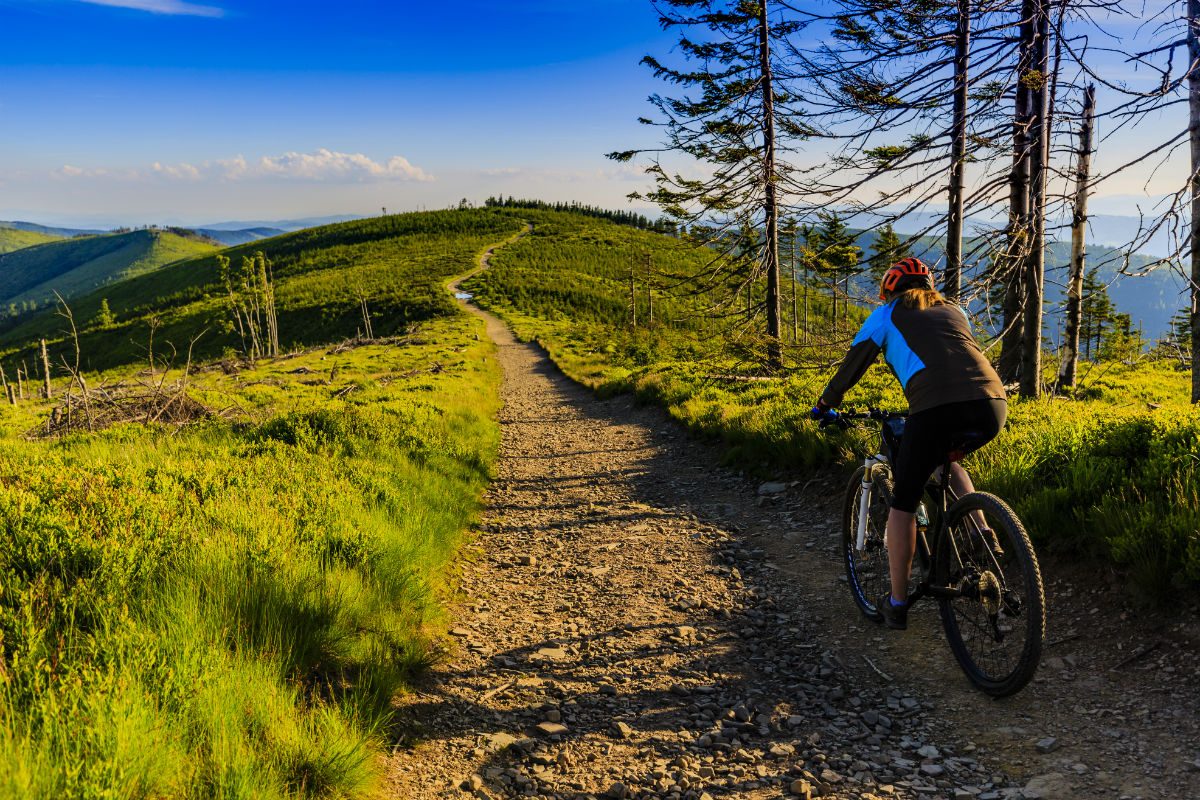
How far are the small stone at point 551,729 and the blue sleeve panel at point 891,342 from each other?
117 inches

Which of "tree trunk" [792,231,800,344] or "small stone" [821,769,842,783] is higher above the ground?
"tree trunk" [792,231,800,344]

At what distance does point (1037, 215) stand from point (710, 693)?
20.0ft

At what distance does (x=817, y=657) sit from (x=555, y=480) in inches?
232

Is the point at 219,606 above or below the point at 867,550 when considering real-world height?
above

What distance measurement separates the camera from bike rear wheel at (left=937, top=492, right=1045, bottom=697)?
11.2 ft

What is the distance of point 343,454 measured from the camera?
8117 mm

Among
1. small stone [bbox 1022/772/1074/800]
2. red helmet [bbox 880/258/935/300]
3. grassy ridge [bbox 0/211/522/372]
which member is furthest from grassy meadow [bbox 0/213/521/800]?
grassy ridge [bbox 0/211/522/372]

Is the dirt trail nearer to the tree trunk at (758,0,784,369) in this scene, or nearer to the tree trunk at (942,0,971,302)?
the tree trunk at (942,0,971,302)

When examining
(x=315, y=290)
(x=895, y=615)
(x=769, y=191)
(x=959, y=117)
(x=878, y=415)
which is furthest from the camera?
(x=315, y=290)

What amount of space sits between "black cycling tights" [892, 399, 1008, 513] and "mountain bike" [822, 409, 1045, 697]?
0.27ft

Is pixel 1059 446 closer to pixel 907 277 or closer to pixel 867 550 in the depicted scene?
pixel 867 550

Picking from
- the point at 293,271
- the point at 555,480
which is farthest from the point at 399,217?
the point at 555,480

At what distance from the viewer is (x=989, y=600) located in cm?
378

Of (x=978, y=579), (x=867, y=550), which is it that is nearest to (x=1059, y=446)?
(x=867, y=550)
